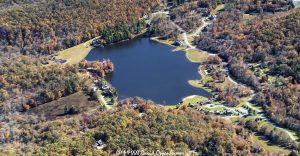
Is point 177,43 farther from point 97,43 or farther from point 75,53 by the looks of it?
point 75,53

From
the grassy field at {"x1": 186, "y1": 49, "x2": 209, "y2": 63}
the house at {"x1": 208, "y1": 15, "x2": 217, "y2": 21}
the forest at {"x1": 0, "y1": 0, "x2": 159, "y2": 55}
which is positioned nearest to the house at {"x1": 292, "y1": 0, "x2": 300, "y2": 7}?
the house at {"x1": 208, "y1": 15, "x2": 217, "y2": 21}

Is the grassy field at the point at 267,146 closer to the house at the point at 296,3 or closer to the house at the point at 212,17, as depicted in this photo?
the house at the point at 212,17

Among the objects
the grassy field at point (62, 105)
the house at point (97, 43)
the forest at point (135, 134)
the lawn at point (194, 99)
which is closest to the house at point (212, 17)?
the house at point (97, 43)

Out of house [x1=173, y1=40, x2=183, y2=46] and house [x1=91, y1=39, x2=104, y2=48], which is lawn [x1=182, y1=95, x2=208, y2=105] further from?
house [x1=91, y1=39, x2=104, y2=48]

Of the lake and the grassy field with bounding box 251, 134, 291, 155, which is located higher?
the lake

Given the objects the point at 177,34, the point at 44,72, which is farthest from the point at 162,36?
the point at 44,72

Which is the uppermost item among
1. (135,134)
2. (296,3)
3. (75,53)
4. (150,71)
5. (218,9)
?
(296,3)

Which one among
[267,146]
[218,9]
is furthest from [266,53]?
Answer: [218,9]
